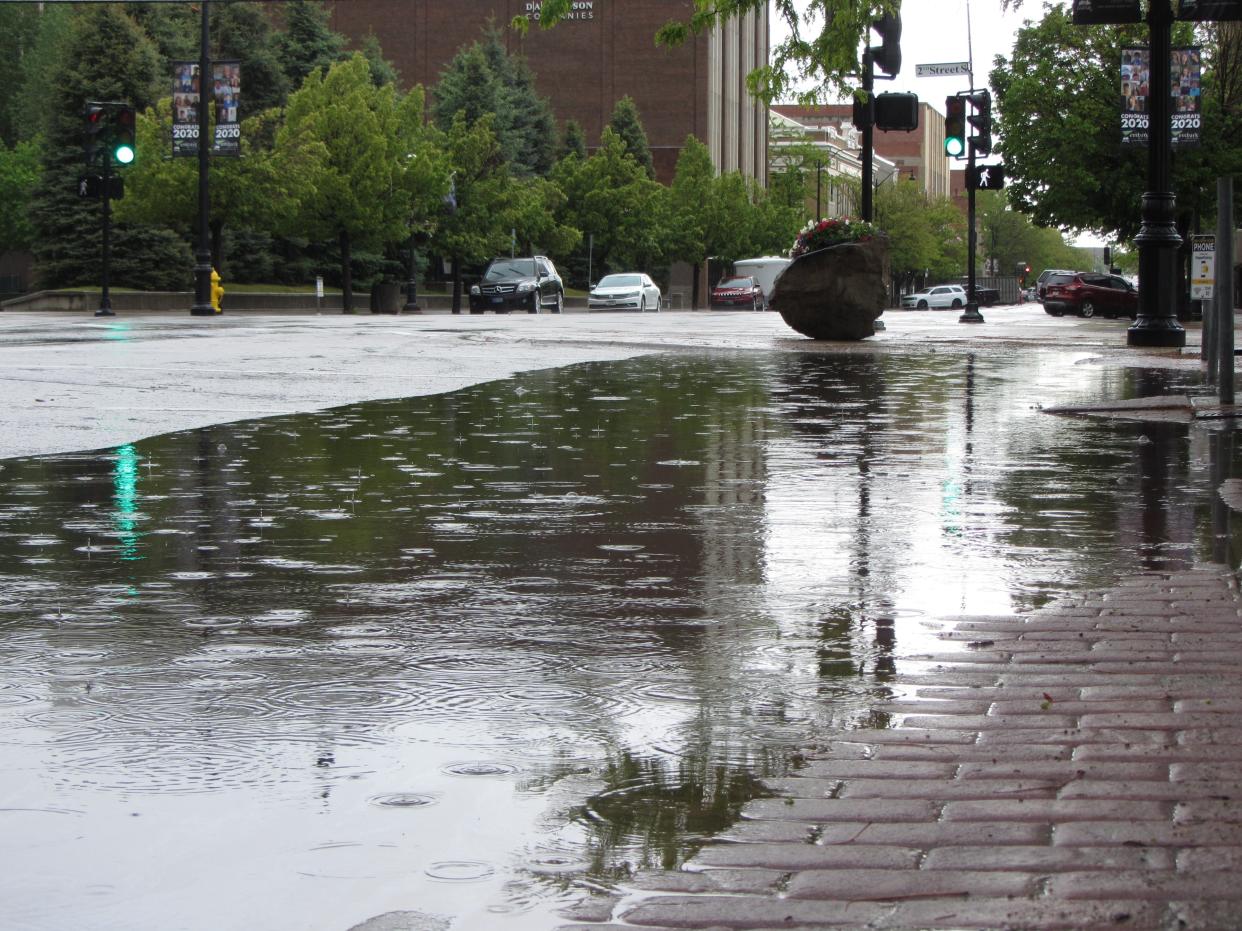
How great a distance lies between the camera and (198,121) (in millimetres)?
42438

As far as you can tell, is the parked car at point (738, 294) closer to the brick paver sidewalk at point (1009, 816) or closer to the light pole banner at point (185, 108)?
the light pole banner at point (185, 108)

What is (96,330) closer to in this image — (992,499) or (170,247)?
(992,499)

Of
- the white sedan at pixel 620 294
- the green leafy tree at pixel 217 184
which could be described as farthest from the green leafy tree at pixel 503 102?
the green leafy tree at pixel 217 184

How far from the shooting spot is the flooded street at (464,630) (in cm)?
342

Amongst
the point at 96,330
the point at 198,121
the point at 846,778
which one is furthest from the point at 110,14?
the point at 846,778

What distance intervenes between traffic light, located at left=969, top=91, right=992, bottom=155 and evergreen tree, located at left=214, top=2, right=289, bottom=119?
103 ft

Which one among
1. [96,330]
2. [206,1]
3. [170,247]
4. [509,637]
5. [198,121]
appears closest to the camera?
[509,637]

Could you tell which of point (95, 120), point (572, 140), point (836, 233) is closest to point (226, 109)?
point (95, 120)

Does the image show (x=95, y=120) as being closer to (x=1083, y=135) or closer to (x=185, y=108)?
(x=185, y=108)

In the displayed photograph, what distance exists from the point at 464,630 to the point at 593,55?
102851mm

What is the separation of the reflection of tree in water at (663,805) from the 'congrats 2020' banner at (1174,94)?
2845 cm

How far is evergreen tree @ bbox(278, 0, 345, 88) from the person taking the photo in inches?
2726

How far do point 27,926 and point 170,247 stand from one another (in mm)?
55526

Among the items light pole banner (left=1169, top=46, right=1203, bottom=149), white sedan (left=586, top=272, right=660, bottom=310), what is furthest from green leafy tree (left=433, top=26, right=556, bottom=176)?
light pole banner (left=1169, top=46, right=1203, bottom=149)
